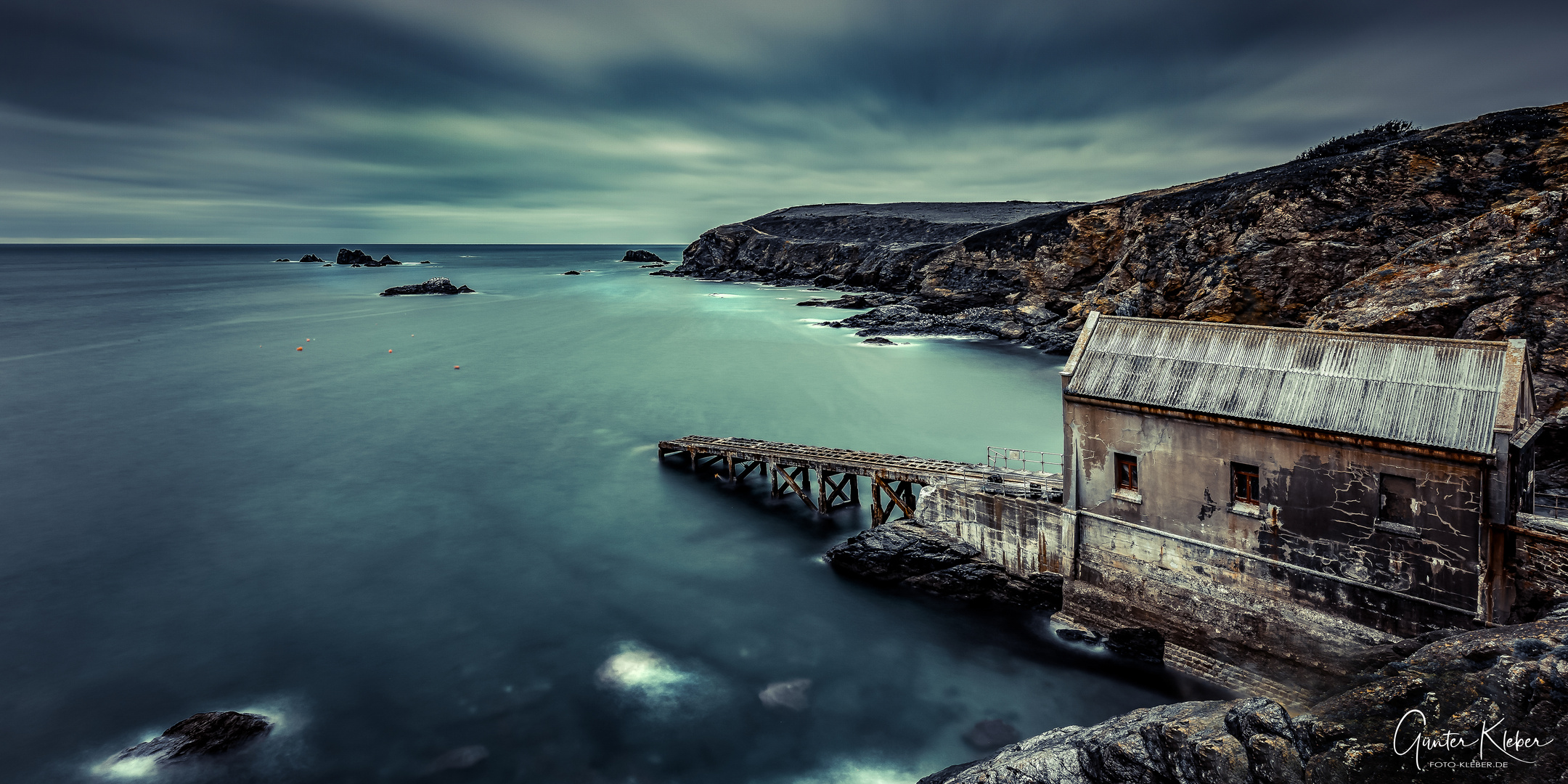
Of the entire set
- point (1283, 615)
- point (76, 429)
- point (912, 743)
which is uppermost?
point (76, 429)

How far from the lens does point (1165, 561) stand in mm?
14672

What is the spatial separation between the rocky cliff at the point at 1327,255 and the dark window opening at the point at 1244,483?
1518cm

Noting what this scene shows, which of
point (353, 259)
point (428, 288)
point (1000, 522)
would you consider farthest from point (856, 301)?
point (353, 259)

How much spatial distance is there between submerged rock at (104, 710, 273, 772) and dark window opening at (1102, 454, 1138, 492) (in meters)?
18.0

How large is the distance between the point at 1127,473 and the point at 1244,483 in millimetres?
2114

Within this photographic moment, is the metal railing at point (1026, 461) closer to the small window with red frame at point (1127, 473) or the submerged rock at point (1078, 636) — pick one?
the submerged rock at point (1078, 636)

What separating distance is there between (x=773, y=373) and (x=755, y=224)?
112 m

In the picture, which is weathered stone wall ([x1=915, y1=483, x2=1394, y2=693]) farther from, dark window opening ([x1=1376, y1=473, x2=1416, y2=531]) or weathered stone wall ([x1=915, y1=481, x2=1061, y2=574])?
dark window opening ([x1=1376, y1=473, x2=1416, y2=531])

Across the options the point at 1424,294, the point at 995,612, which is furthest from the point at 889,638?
the point at 1424,294

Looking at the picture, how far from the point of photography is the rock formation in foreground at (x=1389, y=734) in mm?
7195

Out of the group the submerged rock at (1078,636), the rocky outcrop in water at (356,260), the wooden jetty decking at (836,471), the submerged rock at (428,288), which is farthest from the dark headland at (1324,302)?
the rocky outcrop in water at (356,260)

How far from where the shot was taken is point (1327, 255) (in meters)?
42.1

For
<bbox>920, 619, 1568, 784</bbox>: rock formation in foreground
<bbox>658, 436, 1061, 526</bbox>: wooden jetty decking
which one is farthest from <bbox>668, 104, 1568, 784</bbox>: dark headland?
<bbox>658, 436, 1061, 526</bbox>: wooden jetty decking

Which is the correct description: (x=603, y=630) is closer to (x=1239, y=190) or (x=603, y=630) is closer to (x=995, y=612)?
(x=995, y=612)
